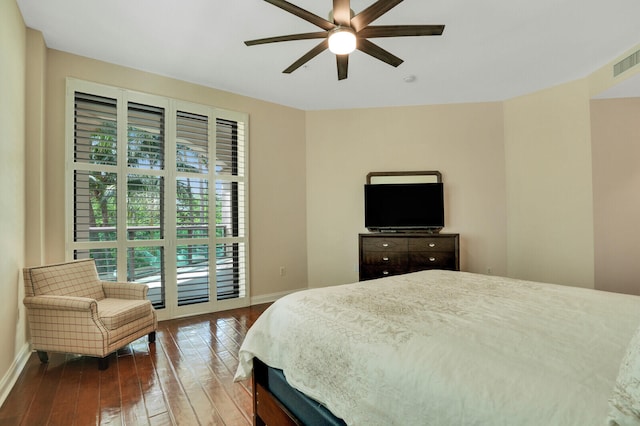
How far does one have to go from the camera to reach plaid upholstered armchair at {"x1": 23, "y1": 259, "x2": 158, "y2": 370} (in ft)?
8.16

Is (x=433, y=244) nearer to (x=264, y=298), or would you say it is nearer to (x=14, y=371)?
(x=264, y=298)

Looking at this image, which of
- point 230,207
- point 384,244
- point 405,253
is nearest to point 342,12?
point 230,207

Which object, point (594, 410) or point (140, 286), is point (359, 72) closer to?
point (140, 286)

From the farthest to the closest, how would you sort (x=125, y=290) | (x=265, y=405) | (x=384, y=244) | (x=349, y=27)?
1. (x=384, y=244)
2. (x=125, y=290)
3. (x=349, y=27)
4. (x=265, y=405)

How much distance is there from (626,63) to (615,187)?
1377mm

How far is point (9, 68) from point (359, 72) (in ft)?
10.5

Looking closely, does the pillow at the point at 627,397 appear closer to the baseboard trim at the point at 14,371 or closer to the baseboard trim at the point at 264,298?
the baseboard trim at the point at 14,371

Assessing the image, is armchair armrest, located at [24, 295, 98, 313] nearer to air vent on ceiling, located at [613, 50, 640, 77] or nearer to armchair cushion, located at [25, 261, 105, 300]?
armchair cushion, located at [25, 261, 105, 300]

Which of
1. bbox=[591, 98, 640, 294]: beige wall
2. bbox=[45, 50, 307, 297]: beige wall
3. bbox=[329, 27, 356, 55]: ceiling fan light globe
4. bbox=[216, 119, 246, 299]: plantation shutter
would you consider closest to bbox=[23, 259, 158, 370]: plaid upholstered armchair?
bbox=[216, 119, 246, 299]: plantation shutter

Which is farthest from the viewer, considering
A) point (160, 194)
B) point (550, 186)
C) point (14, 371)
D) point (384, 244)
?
point (384, 244)

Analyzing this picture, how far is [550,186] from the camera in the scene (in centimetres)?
425

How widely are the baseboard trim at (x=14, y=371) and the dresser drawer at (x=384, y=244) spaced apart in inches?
143

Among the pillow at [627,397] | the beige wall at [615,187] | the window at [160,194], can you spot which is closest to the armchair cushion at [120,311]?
the window at [160,194]

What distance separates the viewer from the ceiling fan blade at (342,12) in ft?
6.63
